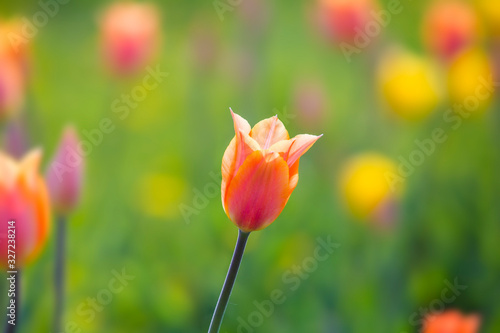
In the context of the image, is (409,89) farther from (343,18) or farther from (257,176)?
(257,176)

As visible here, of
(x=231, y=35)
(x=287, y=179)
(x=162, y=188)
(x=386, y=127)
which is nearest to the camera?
(x=287, y=179)

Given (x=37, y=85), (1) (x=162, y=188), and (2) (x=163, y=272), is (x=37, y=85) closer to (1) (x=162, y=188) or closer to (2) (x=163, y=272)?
(1) (x=162, y=188)

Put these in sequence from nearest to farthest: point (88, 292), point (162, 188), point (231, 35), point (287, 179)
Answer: point (287, 179), point (88, 292), point (162, 188), point (231, 35)

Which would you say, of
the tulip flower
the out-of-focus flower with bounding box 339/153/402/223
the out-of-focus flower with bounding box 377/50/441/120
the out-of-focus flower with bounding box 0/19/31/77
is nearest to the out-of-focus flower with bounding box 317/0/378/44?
the out-of-focus flower with bounding box 377/50/441/120

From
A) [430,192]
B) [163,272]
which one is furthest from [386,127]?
[163,272]

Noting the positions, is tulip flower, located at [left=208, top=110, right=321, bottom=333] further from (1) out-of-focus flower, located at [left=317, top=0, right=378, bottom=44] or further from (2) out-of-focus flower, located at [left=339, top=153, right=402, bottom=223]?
(1) out-of-focus flower, located at [left=317, top=0, right=378, bottom=44]

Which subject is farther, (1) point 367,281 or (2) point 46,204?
(1) point 367,281
